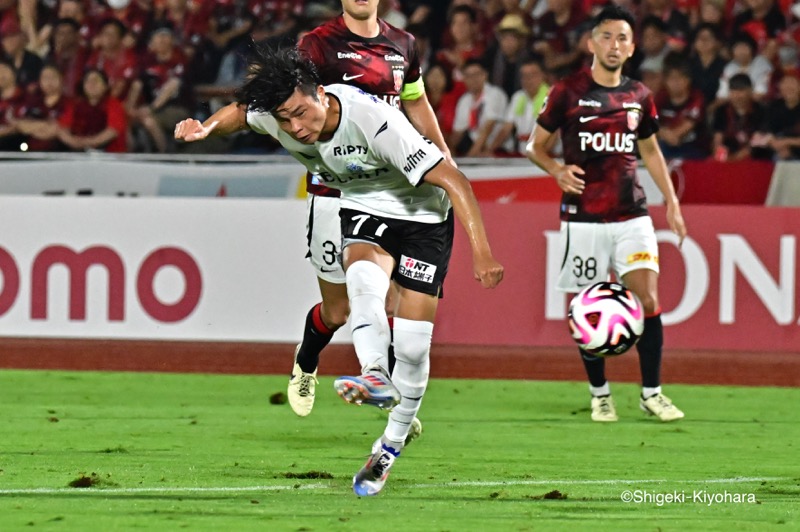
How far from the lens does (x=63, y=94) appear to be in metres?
15.1

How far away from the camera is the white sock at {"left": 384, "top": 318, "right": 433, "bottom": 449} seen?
20.1ft

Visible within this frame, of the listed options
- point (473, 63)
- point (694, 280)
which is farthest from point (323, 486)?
point (473, 63)

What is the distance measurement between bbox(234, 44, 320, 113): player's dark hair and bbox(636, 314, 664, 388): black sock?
4.02m

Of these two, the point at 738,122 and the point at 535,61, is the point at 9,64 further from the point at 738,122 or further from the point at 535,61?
the point at 738,122

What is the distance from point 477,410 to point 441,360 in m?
2.40

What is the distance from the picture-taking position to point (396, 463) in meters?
7.13

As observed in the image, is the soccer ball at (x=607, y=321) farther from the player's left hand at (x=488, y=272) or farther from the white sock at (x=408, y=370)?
the player's left hand at (x=488, y=272)

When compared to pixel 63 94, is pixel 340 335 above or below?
below

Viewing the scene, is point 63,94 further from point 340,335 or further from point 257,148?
point 340,335

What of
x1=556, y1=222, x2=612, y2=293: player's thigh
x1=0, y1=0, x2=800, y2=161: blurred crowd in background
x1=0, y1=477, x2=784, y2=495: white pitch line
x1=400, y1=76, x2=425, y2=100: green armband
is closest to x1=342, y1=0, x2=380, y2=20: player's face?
x1=400, y1=76, x2=425, y2=100: green armband

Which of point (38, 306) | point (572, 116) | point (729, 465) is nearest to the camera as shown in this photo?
point (729, 465)

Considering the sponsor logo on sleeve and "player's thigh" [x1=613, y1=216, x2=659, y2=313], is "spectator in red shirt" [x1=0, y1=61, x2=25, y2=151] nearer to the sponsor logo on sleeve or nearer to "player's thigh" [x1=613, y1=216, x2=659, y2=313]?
"player's thigh" [x1=613, y1=216, x2=659, y2=313]

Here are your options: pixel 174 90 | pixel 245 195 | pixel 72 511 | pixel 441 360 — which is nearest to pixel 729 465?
pixel 72 511

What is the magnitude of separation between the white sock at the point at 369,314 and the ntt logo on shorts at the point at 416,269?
19cm
